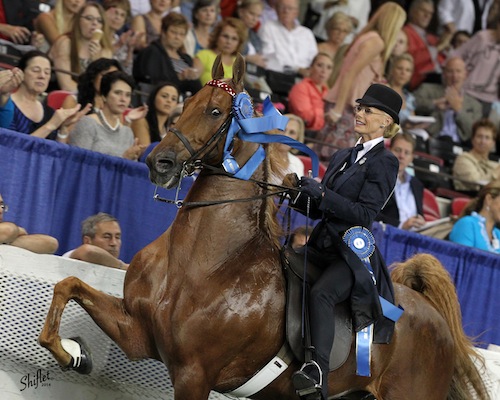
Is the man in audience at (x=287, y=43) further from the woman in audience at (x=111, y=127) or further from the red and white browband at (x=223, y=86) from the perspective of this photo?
the red and white browband at (x=223, y=86)

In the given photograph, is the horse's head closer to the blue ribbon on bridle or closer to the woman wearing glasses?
the blue ribbon on bridle

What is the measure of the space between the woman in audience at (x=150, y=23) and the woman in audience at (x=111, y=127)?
2.39 metres

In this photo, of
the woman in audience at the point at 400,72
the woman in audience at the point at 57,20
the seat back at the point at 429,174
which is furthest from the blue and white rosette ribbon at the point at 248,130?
the woman in audience at the point at 400,72

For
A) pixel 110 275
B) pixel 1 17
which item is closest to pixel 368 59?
pixel 1 17

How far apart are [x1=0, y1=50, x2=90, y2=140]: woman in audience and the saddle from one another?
8.86ft

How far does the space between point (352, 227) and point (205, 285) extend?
2.99ft

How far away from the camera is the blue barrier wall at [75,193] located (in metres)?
7.08

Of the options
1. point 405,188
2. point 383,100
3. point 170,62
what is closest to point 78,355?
point 383,100

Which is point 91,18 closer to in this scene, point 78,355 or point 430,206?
point 430,206

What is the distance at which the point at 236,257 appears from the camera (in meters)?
5.46

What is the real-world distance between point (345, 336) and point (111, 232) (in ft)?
6.44

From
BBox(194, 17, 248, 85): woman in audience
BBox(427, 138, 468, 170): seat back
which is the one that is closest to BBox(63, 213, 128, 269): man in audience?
BBox(194, 17, 248, 85): woman in audience

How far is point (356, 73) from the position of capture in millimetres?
12039

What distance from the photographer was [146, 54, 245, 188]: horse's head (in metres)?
5.04
